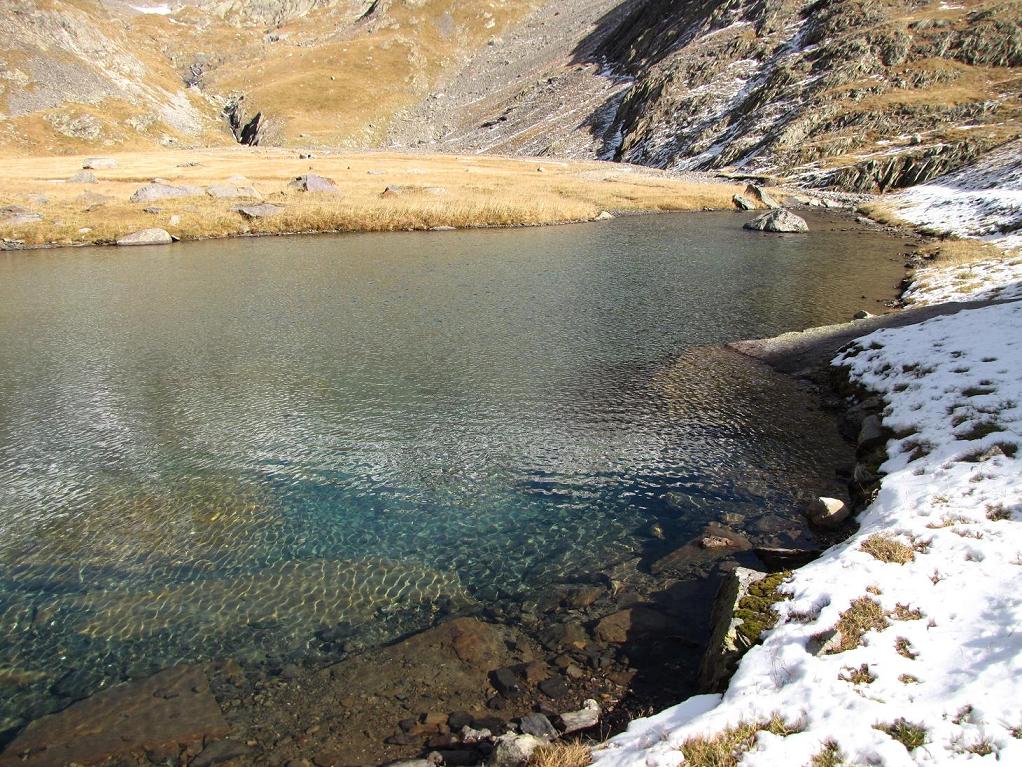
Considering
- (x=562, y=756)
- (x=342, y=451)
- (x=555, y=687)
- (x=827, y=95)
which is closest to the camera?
(x=562, y=756)

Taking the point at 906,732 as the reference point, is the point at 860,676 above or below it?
below

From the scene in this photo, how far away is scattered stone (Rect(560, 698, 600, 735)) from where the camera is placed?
7.53 metres

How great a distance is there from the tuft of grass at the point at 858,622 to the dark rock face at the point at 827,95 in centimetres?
7164

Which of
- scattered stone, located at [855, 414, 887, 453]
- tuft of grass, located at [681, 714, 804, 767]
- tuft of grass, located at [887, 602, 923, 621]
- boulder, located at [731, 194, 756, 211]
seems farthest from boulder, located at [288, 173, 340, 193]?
tuft of grass, located at [681, 714, 804, 767]

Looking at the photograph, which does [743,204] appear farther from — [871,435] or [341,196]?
[871,435]

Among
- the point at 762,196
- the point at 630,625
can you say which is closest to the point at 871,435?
the point at 630,625

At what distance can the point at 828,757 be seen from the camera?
555cm

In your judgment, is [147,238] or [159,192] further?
[159,192]

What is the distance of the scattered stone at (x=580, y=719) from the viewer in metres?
7.53

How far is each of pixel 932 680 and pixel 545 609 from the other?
5177mm

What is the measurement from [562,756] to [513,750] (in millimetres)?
548

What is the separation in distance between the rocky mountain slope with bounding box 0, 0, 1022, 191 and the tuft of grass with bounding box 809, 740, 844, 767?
73.8 meters

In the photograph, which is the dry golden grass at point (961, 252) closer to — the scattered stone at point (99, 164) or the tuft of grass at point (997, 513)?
the tuft of grass at point (997, 513)

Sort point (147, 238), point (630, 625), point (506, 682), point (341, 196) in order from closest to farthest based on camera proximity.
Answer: point (506, 682)
point (630, 625)
point (147, 238)
point (341, 196)
